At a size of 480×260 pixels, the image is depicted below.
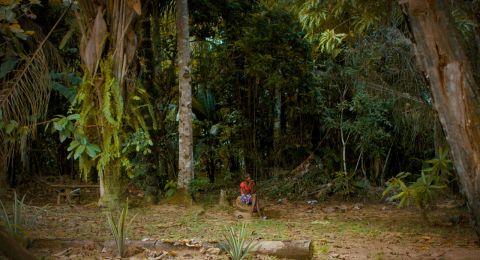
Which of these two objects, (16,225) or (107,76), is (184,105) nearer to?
(107,76)

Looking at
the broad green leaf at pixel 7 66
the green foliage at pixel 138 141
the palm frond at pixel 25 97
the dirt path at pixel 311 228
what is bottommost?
the dirt path at pixel 311 228

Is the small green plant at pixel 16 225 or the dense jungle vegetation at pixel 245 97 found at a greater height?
the dense jungle vegetation at pixel 245 97

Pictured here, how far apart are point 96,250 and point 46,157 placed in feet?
22.8

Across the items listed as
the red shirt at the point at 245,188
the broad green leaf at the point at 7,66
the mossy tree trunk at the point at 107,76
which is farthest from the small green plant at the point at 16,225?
the broad green leaf at the point at 7,66

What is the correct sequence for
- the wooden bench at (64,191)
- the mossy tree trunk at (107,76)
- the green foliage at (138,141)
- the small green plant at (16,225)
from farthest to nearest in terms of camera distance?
the wooden bench at (64,191) < the green foliage at (138,141) < the mossy tree trunk at (107,76) < the small green plant at (16,225)

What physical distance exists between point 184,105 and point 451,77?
15.8 ft

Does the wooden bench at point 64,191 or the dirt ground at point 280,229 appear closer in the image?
the dirt ground at point 280,229

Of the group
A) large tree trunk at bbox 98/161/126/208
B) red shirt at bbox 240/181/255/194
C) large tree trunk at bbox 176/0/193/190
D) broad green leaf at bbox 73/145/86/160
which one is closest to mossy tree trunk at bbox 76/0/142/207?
large tree trunk at bbox 98/161/126/208

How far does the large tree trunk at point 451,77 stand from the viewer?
5305 mm

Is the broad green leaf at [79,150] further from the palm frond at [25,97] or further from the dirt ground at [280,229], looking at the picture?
the dirt ground at [280,229]

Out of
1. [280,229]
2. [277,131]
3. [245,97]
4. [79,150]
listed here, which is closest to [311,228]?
[280,229]

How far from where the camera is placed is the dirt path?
5520 mm

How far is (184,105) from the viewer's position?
8953 millimetres

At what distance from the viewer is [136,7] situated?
776cm
